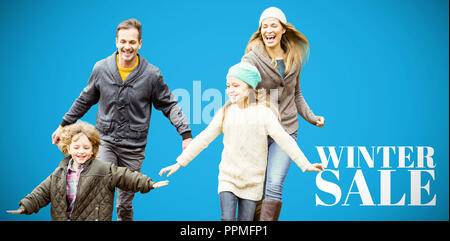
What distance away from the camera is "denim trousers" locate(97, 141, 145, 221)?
22.2ft

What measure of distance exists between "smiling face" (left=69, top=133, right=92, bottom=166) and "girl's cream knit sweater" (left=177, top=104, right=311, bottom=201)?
1156 millimetres

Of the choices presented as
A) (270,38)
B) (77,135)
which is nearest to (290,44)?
(270,38)

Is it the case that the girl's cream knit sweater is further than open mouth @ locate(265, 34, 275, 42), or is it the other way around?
open mouth @ locate(265, 34, 275, 42)

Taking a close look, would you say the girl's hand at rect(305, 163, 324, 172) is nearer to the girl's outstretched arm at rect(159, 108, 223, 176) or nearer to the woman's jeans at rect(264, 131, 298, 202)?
the woman's jeans at rect(264, 131, 298, 202)

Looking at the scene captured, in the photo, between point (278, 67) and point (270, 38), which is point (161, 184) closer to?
point (278, 67)

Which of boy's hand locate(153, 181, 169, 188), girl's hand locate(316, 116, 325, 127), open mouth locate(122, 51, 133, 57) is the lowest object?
boy's hand locate(153, 181, 169, 188)

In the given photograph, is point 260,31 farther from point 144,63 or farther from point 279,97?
point 144,63

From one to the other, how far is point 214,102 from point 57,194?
166 cm

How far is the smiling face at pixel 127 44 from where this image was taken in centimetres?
673

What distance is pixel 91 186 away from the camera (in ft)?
20.3

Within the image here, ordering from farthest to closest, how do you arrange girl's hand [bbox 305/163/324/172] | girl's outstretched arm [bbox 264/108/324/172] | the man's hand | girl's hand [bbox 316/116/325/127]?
girl's hand [bbox 316/116/325/127] → the man's hand → girl's outstretched arm [bbox 264/108/324/172] → girl's hand [bbox 305/163/324/172]

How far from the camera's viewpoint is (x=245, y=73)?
20.6 feet

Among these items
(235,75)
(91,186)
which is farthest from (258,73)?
(91,186)

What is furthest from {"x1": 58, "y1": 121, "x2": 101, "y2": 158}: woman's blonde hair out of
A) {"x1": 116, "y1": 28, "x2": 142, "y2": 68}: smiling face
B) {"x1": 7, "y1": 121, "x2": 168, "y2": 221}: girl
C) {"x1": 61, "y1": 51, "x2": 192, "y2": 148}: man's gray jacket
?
{"x1": 116, "y1": 28, "x2": 142, "y2": 68}: smiling face
